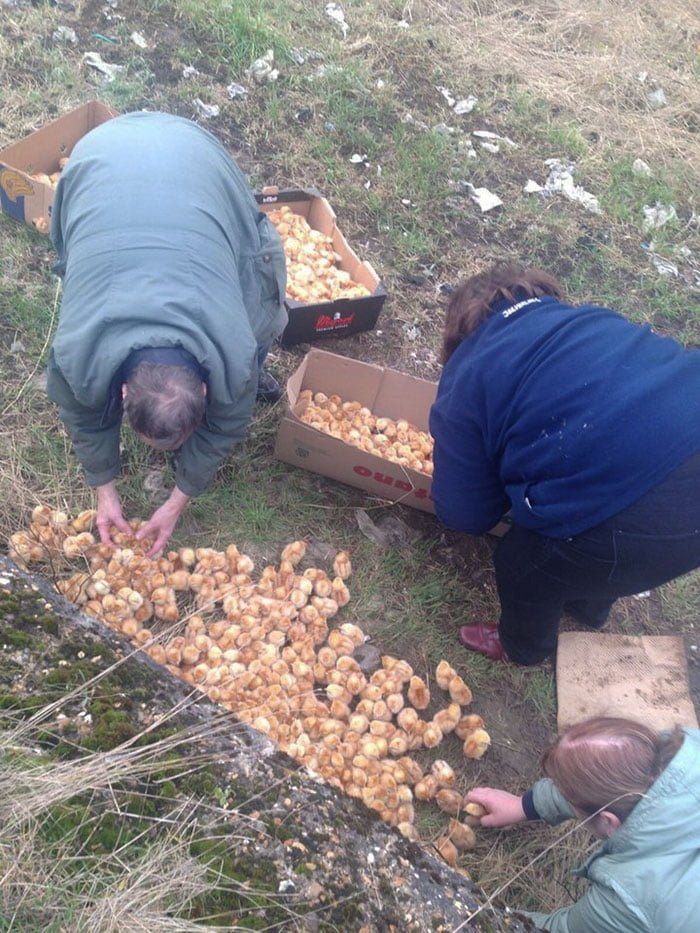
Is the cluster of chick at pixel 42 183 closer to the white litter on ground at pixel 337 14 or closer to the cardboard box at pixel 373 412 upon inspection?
the cardboard box at pixel 373 412

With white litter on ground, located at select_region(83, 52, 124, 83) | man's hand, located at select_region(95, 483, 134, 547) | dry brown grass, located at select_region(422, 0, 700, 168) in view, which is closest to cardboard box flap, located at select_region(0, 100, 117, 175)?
white litter on ground, located at select_region(83, 52, 124, 83)

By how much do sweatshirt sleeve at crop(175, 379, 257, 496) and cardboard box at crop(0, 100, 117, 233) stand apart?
1799 millimetres

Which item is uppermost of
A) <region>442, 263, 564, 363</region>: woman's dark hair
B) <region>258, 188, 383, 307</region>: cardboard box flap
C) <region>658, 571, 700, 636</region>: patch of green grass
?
<region>442, 263, 564, 363</region>: woman's dark hair

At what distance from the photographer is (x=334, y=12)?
249 inches

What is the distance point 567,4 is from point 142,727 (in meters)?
→ 8.45

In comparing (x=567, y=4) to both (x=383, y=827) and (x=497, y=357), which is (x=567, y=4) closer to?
(x=497, y=357)

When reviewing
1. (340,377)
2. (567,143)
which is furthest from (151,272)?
(567,143)

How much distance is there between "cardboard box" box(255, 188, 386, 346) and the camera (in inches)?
154

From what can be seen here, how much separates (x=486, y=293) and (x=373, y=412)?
1382mm

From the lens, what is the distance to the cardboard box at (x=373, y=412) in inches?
133

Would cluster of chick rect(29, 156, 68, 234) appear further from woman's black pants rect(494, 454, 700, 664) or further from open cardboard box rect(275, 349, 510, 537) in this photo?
woman's black pants rect(494, 454, 700, 664)

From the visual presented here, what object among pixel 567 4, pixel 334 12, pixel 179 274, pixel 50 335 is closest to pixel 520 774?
pixel 179 274

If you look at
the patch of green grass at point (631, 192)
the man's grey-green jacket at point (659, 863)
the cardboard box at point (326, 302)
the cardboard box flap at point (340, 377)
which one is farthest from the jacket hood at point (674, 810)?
the patch of green grass at point (631, 192)

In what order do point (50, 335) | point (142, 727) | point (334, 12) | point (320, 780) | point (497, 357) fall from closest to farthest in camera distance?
point (142, 727)
point (320, 780)
point (497, 357)
point (50, 335)
point (334, 12)
